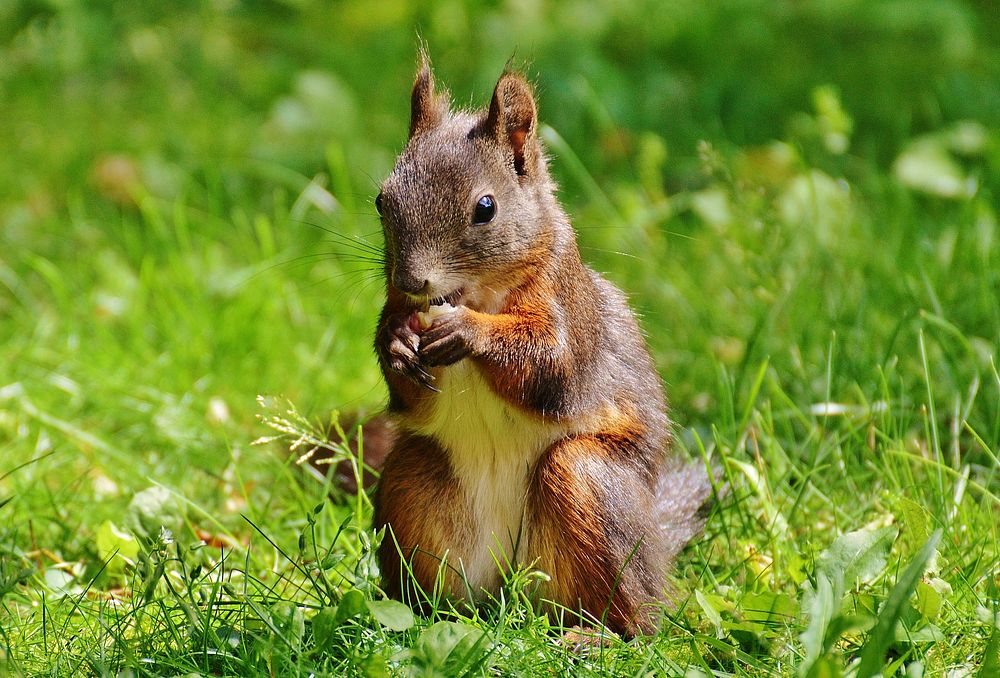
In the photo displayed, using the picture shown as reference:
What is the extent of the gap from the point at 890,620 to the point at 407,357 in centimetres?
96

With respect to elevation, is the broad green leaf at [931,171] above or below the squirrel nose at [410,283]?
below

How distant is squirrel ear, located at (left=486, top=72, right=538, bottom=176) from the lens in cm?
240

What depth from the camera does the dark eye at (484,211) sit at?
232 cm

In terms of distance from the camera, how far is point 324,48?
236 inches

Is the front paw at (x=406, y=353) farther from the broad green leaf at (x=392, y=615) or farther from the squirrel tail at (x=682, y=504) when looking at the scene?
the squirrel tail at (x=682, y=504)

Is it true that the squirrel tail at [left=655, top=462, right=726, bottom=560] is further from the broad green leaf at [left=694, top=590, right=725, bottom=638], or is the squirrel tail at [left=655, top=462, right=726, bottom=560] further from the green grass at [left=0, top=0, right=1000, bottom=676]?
the broad green leaf at [left=694, top=590, right=725, bottom=638]

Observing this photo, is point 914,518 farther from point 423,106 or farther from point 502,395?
point 423,106

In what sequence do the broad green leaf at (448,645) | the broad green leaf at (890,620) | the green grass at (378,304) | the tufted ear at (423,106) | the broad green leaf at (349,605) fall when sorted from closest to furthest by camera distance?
the broad green leaf at (890,620), the broad green leaf at (448,645), the broad green leaf at (349,605), the green grass at (378,304), the tufted ear at (423,106)

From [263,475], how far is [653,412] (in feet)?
3.77

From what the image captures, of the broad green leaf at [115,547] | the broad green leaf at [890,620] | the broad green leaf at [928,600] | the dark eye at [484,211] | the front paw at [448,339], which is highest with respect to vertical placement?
the dark eye at [484,211]

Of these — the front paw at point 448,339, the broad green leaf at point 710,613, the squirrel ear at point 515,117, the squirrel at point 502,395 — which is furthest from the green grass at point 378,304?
the front paw at point 448,339

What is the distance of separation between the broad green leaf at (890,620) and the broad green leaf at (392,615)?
75cm

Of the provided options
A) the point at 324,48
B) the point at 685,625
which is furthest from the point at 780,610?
the point at 324,48

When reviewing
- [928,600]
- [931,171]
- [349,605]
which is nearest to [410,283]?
[349,605]
